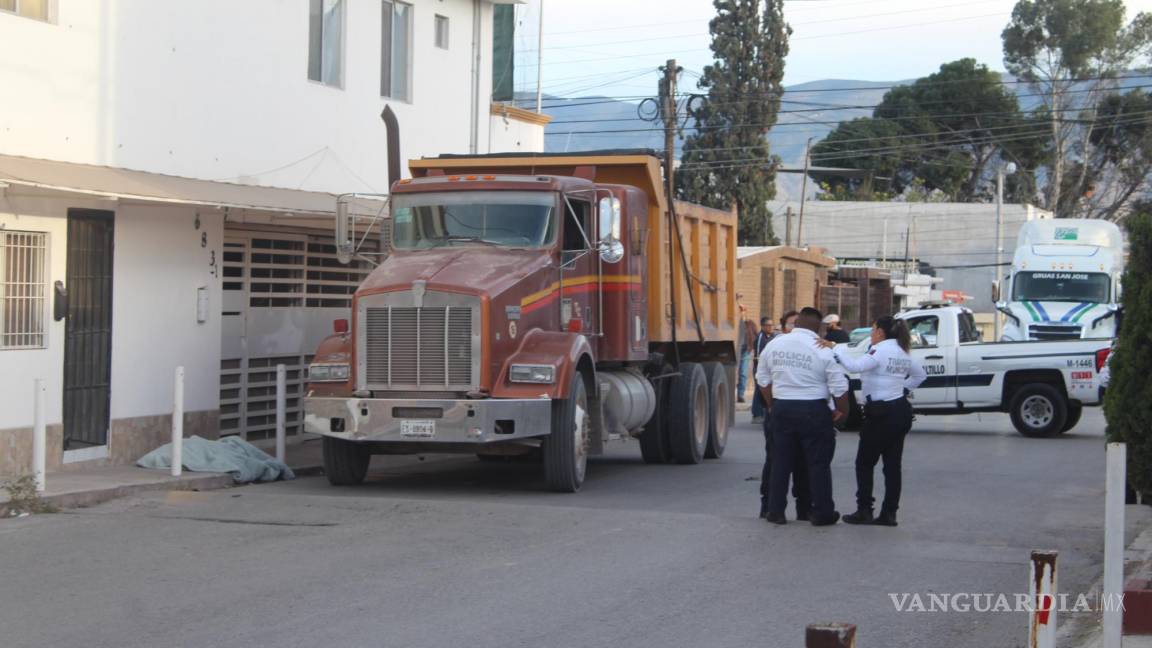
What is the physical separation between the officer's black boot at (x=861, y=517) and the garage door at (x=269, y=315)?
8.69 metres

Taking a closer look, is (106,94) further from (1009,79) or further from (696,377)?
(1009,79)

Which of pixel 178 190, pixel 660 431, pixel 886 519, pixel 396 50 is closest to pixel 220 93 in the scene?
pixel 178 190

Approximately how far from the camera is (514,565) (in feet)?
31.2

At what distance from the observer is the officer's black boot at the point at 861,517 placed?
11.8m

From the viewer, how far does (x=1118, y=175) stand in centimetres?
6531

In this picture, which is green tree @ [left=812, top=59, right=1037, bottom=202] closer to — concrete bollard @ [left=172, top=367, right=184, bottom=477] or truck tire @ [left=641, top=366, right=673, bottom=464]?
truck tire @ [left=641, top=366, right=673, bottom=464]

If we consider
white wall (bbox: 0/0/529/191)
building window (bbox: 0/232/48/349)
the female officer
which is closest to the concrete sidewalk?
building window (bbox: 0/232/48/349)

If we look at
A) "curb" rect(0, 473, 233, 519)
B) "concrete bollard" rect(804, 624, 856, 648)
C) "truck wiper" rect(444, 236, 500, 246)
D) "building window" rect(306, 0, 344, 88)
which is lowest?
"curb" rect(0, 473, 233, 519)

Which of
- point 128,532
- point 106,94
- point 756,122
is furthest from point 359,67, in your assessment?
point 756,122

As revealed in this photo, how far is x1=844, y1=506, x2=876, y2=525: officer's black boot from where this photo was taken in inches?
463

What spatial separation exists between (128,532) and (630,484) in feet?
18.7

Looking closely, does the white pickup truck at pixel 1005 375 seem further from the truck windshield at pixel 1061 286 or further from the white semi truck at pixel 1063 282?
the truck windshield at pixel 1061 286

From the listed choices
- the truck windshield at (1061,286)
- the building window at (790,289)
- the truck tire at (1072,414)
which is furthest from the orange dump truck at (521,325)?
the building window at (790,289)

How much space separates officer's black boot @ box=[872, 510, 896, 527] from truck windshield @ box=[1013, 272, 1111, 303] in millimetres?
22326
